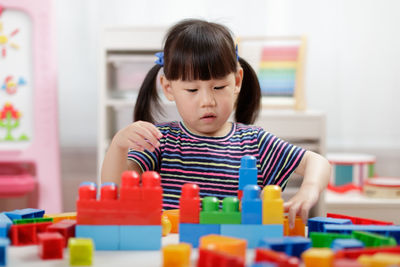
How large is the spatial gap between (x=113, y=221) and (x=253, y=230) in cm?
15

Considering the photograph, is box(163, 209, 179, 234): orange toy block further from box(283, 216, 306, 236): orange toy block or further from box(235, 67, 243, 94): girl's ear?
box(235, 67, 243, 94): girl's ear

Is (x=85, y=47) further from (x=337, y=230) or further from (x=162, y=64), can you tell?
(x=337, y=230)

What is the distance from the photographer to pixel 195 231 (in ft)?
1.98

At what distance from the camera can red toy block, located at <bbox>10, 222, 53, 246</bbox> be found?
2.02ft

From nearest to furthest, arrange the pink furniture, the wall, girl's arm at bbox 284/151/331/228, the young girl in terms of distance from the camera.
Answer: girl's arm at bbox 284/151/331/228, the young girl, the pink furniture, the wall

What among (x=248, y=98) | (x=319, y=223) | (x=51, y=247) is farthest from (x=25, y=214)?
(x=248, y=98)

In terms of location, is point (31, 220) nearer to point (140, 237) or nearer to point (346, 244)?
point (140, 237)

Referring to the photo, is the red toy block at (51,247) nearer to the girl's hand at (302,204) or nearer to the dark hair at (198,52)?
the girl's hand at (302,204)

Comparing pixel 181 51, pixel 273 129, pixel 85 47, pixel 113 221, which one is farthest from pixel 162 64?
pixel 85 47

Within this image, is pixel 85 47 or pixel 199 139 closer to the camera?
pixel 199 139

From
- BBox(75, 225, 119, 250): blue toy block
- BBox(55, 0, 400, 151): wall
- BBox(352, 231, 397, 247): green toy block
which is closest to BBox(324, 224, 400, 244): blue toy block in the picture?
BBox(352, 231, 397, 247): green toy block

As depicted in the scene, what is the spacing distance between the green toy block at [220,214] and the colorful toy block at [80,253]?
0.43ft

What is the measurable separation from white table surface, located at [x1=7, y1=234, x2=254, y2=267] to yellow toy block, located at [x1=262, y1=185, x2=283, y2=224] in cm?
4

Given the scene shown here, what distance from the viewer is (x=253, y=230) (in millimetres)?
598
